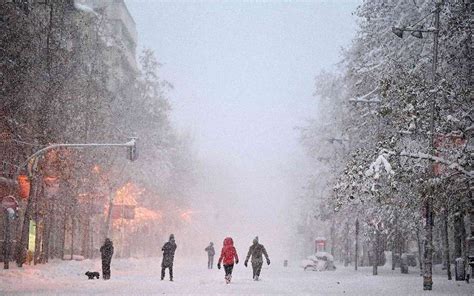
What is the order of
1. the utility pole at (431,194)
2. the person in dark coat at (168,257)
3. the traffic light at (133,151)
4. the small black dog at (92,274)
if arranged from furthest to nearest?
1. the traffic light at (133,151)
2. the small black dog at (92,274)
3. the person in dark coat at (168,257)
4. the utility pole at (431,194)

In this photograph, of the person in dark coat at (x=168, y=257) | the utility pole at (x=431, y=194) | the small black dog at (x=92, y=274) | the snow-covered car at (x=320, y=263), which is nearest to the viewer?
the utility pole at (x=431, y=194)

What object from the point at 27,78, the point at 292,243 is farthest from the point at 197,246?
the point at 27,78

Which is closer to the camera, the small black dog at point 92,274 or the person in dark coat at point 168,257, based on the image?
the person in dark coat at point 168,257

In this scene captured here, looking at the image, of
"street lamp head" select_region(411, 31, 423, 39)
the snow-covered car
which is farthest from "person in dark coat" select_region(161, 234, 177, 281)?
the snow-covered car

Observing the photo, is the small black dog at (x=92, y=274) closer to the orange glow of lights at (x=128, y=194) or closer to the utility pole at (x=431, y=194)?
the utility pole at (x=431, y=194)

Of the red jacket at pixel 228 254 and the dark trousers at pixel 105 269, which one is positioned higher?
the red jacket at pixel 228 254

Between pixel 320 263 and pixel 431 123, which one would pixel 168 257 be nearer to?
pixel 431 123

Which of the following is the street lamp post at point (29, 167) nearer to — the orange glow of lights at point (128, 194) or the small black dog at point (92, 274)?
the small black dog at point (92, 274)

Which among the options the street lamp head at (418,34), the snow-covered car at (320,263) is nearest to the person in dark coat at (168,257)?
the street lamp head at (418,34)

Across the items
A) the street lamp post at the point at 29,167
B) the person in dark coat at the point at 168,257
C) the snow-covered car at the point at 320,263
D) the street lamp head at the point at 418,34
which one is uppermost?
the street lamp head at the point at 418,34

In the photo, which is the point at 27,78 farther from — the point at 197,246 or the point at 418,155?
the point at 197,246

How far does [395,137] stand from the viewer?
64.5 ft

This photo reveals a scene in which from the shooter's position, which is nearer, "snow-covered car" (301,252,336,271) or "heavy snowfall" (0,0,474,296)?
"heavy snowfall" (0,0,474,296)

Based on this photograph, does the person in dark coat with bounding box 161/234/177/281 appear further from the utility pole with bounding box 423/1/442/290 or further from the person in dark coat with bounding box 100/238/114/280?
the utility pole with bounding box 423/1/442/290
